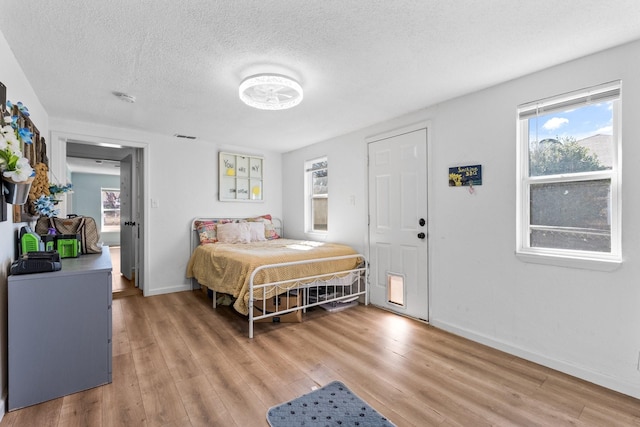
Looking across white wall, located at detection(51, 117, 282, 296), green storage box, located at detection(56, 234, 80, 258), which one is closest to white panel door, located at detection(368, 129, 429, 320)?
white wall, located at detection(51, 117, 282, 296)

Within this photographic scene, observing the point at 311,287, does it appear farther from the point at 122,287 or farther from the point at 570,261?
the point at 122,287

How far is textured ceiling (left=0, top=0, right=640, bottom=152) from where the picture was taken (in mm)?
1594

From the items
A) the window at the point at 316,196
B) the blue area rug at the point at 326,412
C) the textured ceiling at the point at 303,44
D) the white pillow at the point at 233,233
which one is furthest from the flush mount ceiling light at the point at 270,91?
the white pillow at the point at 233,233

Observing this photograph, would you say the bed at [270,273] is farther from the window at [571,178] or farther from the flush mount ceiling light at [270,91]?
the window at [571,178]

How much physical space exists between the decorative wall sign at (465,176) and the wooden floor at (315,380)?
141 cm

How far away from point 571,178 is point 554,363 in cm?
136

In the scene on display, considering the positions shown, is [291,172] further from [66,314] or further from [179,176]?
[66,314]

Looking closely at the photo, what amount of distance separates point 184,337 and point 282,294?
974 millimetres

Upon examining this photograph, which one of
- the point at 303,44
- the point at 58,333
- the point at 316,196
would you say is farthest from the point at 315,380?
the point at 316,196

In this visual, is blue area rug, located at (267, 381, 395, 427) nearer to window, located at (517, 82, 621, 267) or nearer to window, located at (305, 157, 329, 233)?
window, located at (517, 82, 621, 267)

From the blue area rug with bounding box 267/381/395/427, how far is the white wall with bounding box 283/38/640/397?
144cm

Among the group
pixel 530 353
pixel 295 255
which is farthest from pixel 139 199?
pixel 530 353

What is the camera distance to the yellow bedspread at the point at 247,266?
9.35ft

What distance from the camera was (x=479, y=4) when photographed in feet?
5.09
